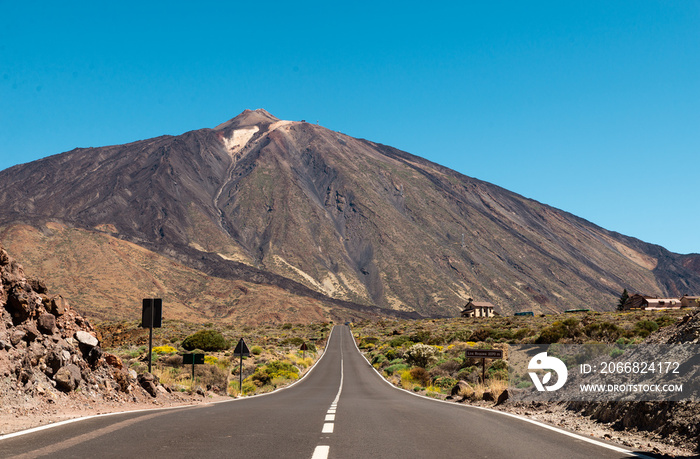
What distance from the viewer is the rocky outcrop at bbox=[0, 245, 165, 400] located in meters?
12.7

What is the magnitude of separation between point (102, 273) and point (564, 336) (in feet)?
345

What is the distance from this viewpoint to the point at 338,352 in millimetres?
70688

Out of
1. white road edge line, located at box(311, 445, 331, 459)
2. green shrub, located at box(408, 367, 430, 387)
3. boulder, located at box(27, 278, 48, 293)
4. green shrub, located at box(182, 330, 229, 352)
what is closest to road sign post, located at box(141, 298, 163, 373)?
boulder, located at box(27, 278, 48, 293)

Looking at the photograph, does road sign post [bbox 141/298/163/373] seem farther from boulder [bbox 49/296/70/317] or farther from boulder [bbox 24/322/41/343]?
boulder [bbox 24/322/41/343]

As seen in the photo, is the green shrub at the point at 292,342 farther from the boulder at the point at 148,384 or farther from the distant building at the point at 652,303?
the distant building at the point at 652,303

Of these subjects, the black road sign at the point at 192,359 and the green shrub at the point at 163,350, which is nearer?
the black road sign at the point at 192,359

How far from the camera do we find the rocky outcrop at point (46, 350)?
41.5ft

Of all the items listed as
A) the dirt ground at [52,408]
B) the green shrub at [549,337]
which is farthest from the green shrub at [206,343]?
the dirt ground at [52,408]

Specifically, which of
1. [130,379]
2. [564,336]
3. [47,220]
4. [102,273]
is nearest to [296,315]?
[102,273]

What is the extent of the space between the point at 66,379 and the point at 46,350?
876 millimetres

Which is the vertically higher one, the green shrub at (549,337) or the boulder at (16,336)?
the boulder at (16,336)

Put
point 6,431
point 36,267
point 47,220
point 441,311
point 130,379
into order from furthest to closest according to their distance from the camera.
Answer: point 441,311 → point 47,220 → point 36,267 → point 130,379 → point 6,431

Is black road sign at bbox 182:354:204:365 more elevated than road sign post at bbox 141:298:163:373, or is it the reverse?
road sign post at bbox 141:298:163:373

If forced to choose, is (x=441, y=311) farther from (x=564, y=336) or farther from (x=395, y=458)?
(x=395, y=458)
